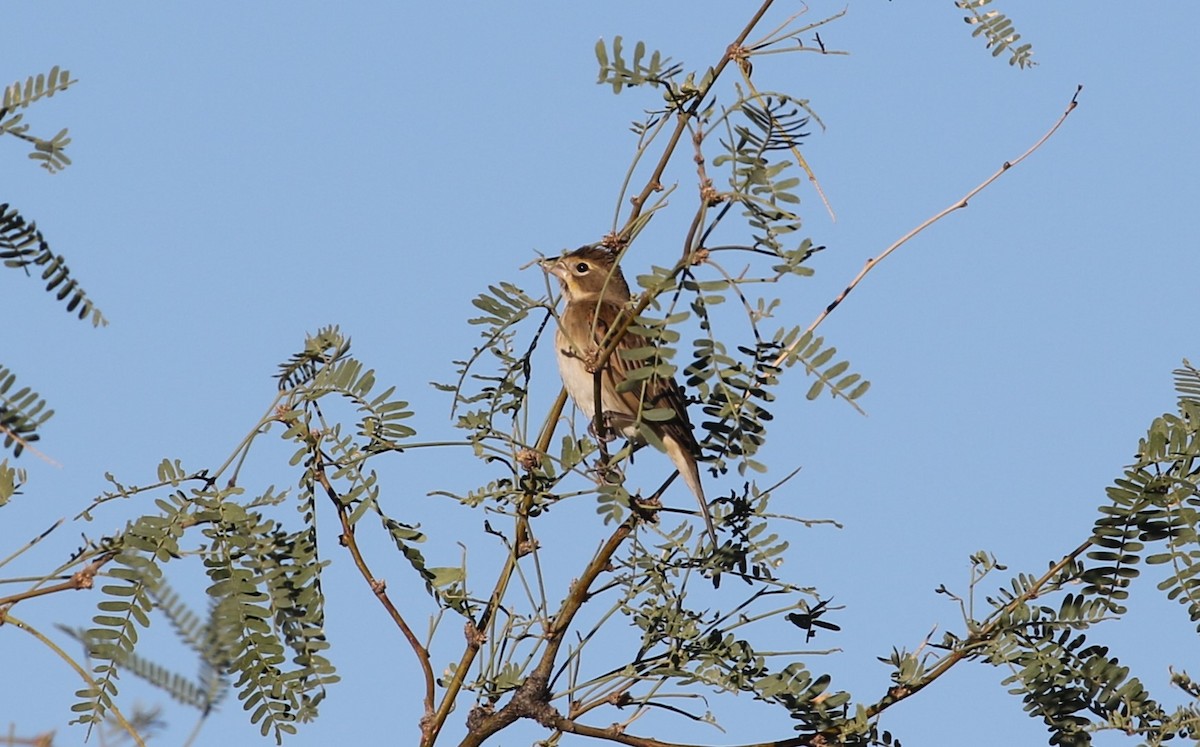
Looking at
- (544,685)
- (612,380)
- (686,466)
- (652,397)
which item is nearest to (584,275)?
(612,380)

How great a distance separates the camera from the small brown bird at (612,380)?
311 centimetres

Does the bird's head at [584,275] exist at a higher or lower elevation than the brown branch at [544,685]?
higher

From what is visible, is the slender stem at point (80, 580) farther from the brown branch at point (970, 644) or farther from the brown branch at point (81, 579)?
the brown branch at point (970, 644)

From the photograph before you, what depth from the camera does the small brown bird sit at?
3.11m

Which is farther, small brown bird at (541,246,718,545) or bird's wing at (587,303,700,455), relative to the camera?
small brown bird at (541,246,718,545)

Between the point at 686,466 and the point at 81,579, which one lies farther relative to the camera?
the point at 686,466

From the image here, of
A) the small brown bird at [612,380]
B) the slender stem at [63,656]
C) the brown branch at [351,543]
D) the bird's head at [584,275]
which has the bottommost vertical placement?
the slender stem at [63,656]

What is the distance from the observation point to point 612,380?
444 centimetres

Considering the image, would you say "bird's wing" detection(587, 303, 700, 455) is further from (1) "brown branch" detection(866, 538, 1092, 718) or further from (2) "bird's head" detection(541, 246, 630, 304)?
(2) "bird's head" detection(541, 246, 630, 304)

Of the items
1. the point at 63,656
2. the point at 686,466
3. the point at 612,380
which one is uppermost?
the point at 612,380

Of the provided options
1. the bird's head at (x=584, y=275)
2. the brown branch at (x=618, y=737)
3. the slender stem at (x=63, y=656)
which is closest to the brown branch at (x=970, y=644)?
the brown branch at (x=618, y=737)

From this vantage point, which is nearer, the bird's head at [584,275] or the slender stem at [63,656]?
the slender stem at [63,656]

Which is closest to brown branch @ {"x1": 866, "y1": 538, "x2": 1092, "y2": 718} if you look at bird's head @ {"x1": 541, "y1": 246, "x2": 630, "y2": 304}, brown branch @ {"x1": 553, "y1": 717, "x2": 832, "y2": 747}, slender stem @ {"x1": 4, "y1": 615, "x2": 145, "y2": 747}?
brown branch @ {"x1": 553, "y1": 717, "x2": 832, "y2": 747}

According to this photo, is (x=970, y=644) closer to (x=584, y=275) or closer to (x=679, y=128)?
(x=679, y=128)
